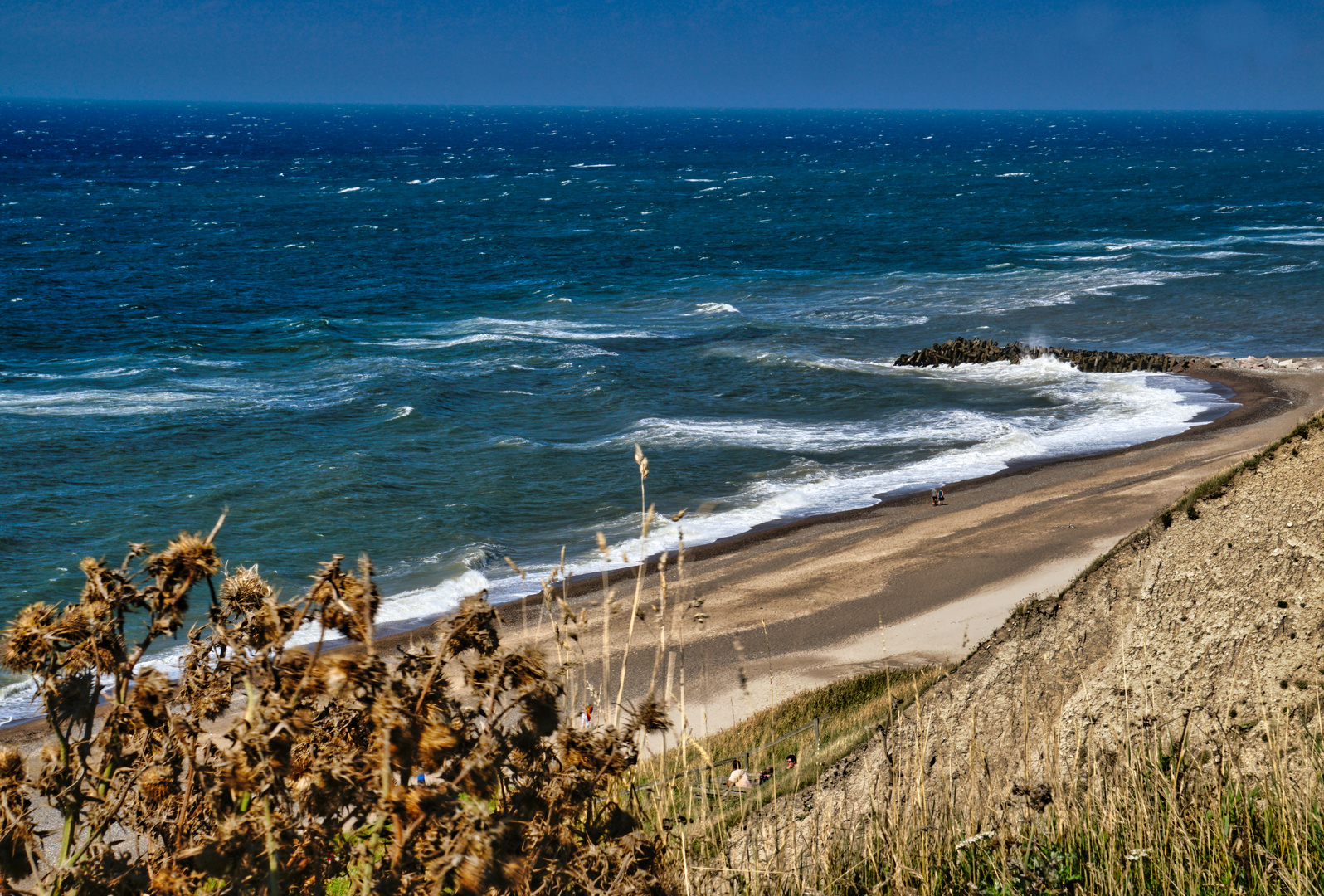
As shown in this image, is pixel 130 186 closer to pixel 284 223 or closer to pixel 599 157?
pixel 284 223

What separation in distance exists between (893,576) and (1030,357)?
2780 centimetres

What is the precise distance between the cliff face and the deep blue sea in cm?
540

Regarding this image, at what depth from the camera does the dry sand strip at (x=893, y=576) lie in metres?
22.3

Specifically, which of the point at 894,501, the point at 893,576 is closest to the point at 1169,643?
the point at 893,576

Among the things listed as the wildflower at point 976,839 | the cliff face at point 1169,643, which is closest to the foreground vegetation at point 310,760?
the wildflower at point 976,839

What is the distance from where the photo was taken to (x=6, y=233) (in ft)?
283

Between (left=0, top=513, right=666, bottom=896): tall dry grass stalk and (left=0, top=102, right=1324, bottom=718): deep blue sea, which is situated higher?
(left=0, top=513, right=666, bottom=896): tall dry grass stalk

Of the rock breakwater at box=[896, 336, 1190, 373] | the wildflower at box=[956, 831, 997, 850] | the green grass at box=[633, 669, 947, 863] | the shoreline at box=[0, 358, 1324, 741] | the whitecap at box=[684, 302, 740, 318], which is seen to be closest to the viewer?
the wildflower at box=[956, 831, 997, 850]

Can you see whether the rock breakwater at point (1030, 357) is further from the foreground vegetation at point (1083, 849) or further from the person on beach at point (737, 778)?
the foreground vegetation at point (1083, 849)

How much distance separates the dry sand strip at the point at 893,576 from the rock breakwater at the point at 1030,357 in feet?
37.6

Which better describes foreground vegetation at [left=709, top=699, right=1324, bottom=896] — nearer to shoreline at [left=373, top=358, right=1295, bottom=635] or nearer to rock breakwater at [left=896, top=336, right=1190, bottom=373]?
shoreline at [left=373, top=358, right=1295, bottom=635]

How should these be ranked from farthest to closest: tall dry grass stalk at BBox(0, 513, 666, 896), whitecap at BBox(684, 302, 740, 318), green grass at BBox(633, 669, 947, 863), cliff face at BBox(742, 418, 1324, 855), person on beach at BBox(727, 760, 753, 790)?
1. whitecap at BBox(684, 302, 740, 318)
2. person on beach at BBox(727, 760, 753, 790)
3. green grass at BBox(633, 669, 947, 863)
4. cliff face at BBox(742, 418, 1324, 855)
5. tall dry grass stalk at BBox(0, 513, 666, 896)

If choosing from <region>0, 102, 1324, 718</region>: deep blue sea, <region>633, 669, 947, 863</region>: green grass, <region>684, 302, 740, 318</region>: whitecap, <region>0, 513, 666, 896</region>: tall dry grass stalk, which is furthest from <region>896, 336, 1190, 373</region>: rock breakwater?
<region>0, 513, 666, 896</region>: tall dry grass stalk

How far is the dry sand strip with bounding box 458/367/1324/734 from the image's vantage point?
22281 millimetres
